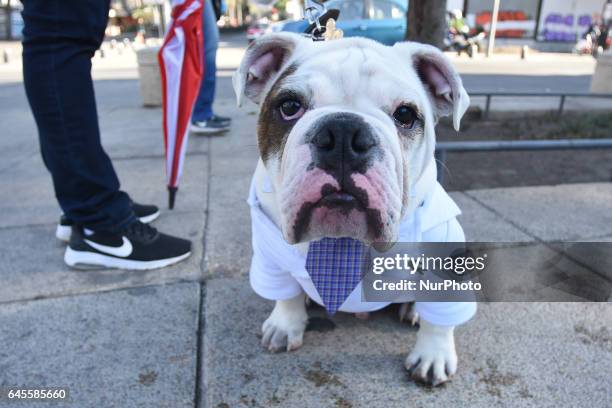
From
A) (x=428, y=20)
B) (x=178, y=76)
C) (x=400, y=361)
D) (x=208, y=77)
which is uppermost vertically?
(x=428, y=20)

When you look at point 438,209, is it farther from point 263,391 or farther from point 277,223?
point 263,391

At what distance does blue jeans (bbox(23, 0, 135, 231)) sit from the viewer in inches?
88.4

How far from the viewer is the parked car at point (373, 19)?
1134cm

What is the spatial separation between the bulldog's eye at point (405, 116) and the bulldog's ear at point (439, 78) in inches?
9.9

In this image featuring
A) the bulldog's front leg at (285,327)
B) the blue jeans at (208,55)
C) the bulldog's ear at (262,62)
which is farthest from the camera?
the blue jeans at (208,55)

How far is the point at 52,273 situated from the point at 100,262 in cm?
27

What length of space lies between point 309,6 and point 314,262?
1.41 m

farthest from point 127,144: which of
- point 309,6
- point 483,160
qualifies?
point 483,160

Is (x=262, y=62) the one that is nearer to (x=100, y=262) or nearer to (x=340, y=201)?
(x=340, y=201)

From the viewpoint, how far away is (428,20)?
4824 mm

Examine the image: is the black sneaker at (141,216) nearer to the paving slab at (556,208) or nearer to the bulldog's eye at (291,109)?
the bulldog's eye at (291,109)

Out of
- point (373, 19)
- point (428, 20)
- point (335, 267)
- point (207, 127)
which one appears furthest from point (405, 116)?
point (373, 19)

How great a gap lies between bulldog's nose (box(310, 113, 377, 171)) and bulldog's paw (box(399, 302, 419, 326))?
3.29ft

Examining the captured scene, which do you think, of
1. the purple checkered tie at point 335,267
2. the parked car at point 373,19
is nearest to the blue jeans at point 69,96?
the purple checkered tie at point 335,267
